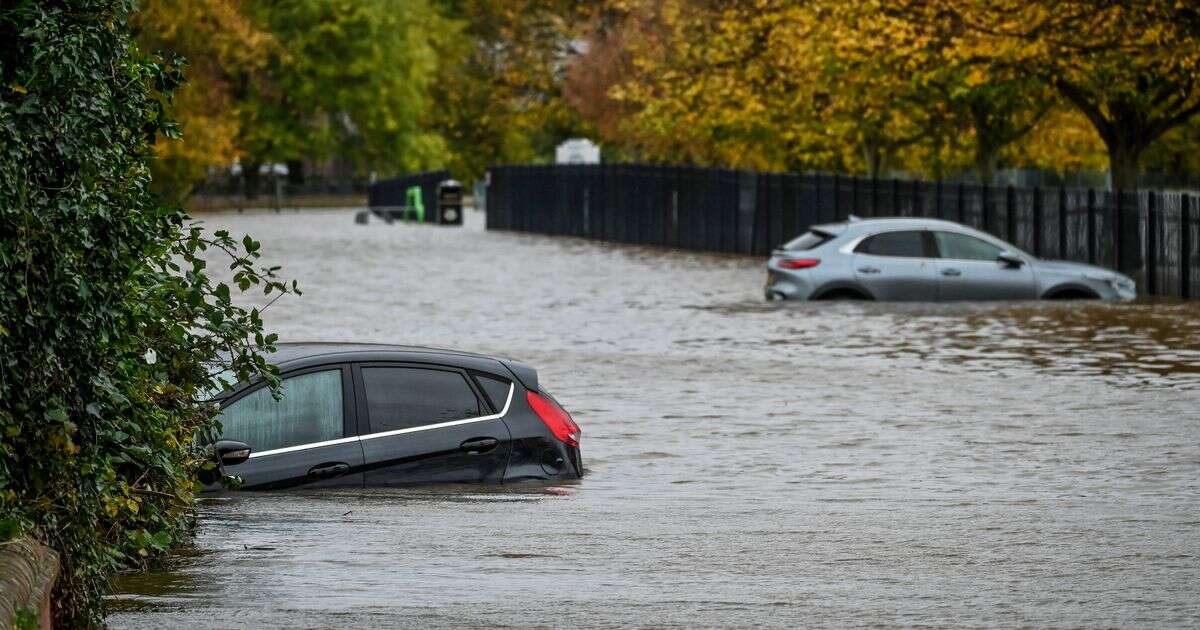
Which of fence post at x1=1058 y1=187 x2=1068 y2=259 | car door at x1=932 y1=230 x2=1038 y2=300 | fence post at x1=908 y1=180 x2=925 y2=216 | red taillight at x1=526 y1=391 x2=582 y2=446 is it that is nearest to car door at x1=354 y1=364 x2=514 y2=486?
red taillight at x1=526 y1=391 x2=582 y2=446

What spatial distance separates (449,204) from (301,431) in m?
63.7

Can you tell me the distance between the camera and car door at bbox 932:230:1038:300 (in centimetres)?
3206

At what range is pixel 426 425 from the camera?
13773 millimetres

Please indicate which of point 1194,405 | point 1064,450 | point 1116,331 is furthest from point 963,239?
point 1064,450

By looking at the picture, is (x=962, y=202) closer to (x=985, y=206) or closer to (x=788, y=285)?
(x=985, y=206)

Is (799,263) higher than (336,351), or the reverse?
(336,351)

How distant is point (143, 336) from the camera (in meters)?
10.5

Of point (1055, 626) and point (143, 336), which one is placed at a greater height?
point (143, 336)

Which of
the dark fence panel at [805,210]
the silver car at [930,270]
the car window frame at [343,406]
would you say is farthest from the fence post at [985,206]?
the car window frame at [343,406]

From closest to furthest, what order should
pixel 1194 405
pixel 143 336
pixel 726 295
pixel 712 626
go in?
pixel 712 626
pixel 143 336
pixel 1194 405
pixel 726 295

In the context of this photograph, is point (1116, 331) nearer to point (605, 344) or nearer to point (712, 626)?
point (605, 344)

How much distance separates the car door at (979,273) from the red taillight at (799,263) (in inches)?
67.6

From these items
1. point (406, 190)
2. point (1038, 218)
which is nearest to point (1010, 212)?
point (1038, 218)

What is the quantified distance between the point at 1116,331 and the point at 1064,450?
11744 millimetres
